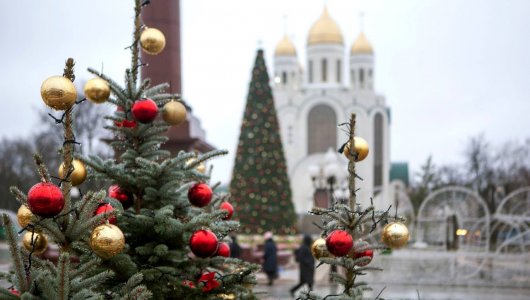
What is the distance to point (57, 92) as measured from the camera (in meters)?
3.19

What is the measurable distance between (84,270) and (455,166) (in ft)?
167

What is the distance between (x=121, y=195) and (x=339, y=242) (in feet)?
6.64

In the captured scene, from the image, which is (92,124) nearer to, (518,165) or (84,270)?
(518,165)

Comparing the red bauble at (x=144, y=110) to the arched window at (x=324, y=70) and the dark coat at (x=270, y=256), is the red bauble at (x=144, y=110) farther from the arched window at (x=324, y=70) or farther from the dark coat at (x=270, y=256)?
the arched window at (x=324, y=70)

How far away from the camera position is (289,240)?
25531mm

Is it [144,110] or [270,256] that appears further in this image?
[270,256]

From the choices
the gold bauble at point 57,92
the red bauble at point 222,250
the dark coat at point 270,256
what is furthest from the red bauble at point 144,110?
the dark coat at point 270,256

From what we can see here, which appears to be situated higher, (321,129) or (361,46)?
(361,46)

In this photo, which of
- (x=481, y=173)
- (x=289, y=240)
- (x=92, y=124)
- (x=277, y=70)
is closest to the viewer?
(x=289, y=240)

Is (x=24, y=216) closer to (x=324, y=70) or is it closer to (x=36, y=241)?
(x=36, y=241)

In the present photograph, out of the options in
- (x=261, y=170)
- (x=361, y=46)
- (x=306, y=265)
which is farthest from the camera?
(x=361, y=46)

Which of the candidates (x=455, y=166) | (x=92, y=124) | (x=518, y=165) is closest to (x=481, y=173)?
(x=518, y=165)

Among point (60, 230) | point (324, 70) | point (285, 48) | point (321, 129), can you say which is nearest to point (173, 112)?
point (60, 230)

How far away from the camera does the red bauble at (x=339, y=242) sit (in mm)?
3641
